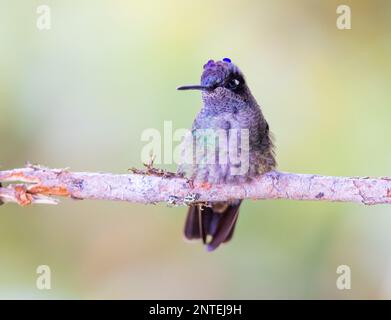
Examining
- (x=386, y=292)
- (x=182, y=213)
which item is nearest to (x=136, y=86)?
(x=182, y=213)

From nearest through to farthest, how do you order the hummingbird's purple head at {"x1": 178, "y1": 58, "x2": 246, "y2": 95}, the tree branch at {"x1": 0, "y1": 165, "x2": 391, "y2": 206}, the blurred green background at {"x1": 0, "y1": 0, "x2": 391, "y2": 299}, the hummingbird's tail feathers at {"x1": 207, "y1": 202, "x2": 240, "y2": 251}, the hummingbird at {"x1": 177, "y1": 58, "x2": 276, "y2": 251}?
the tree branch at {"x1": 0, "y1": 165, "x2": 391, "y2": 206} < the hummingbird at {"x1": 177, "y1": 58, "x2": 276, "y2": 251} < the hummingbird's purple head at {"x1": 178, "y1": 58, "x2": 246, "y2": 95} < the hummingbird's tail feathers at {"x1": 207, "y1": 202, "x2": 240, "y2": 251} < the blurred green background at {"x1": 0, "y1": 0, "x2": 391, "y2": 299}

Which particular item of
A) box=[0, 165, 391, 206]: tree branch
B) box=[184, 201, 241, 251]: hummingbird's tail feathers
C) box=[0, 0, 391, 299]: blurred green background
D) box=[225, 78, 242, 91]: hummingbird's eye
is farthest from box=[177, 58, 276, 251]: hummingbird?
box=[0, 0, 391, 299]: blurred green background

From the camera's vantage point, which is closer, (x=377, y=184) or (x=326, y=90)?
(x=377, y=184)

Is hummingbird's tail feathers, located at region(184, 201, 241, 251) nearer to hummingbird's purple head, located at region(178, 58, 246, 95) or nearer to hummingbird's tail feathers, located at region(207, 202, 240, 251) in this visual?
hummingbird's tail feathers, located at region(207, 202, 240, 251)

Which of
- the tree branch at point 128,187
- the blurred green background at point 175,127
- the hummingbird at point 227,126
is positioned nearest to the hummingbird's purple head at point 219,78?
the hummingbird at point 227,126

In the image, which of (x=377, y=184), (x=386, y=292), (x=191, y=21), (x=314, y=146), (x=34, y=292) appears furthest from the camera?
(x=191, y=21)

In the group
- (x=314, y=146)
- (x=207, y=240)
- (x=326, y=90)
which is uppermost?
(x=326, y=90)

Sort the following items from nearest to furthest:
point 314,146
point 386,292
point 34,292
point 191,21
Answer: point 34,292
point 386,292
point 314,146
point 191,21

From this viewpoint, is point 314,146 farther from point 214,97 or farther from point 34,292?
point 34,292
